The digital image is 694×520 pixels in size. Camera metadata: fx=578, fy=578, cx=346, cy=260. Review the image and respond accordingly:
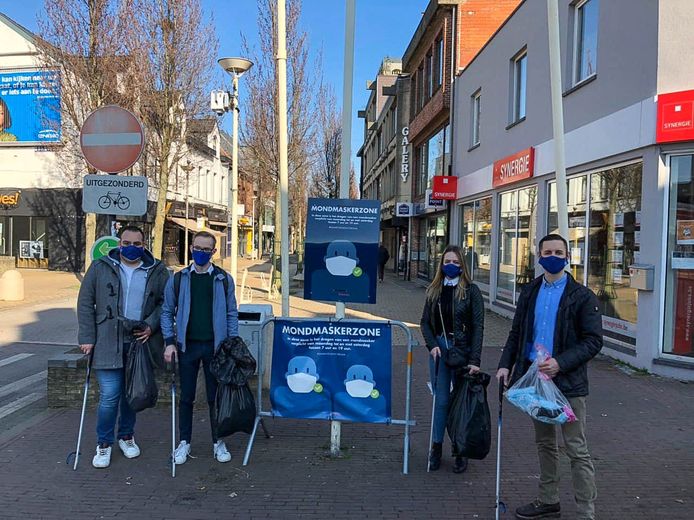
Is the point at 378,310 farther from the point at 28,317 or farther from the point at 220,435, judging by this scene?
the point at 220,435

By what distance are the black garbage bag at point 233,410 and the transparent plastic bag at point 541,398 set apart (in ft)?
6.61

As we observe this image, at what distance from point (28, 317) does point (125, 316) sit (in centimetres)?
949

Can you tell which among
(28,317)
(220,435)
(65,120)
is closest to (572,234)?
(220,435)

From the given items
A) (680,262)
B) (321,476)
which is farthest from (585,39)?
(321,476)

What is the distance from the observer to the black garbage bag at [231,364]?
4.45m

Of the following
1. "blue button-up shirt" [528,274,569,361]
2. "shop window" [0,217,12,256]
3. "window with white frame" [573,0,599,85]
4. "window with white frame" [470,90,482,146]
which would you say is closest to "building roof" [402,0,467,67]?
"window with white frame" [470,90,482,146]

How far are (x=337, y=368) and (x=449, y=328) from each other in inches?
38.2

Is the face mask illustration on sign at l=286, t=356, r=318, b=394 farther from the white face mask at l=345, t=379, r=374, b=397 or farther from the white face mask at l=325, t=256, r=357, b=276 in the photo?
the white face mask at l=325, t=256, r=357, b=276

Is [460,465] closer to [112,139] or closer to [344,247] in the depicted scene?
[344,247]

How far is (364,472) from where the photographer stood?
4.47m

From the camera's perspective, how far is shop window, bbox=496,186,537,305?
12.2m

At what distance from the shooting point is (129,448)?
185 inches

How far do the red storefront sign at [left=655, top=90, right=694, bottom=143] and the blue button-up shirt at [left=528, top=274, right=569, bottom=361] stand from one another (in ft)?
15.6

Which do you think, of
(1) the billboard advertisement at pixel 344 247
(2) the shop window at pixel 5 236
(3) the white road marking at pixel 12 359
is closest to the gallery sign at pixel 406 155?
(2) the shop window at pixel 5 236
